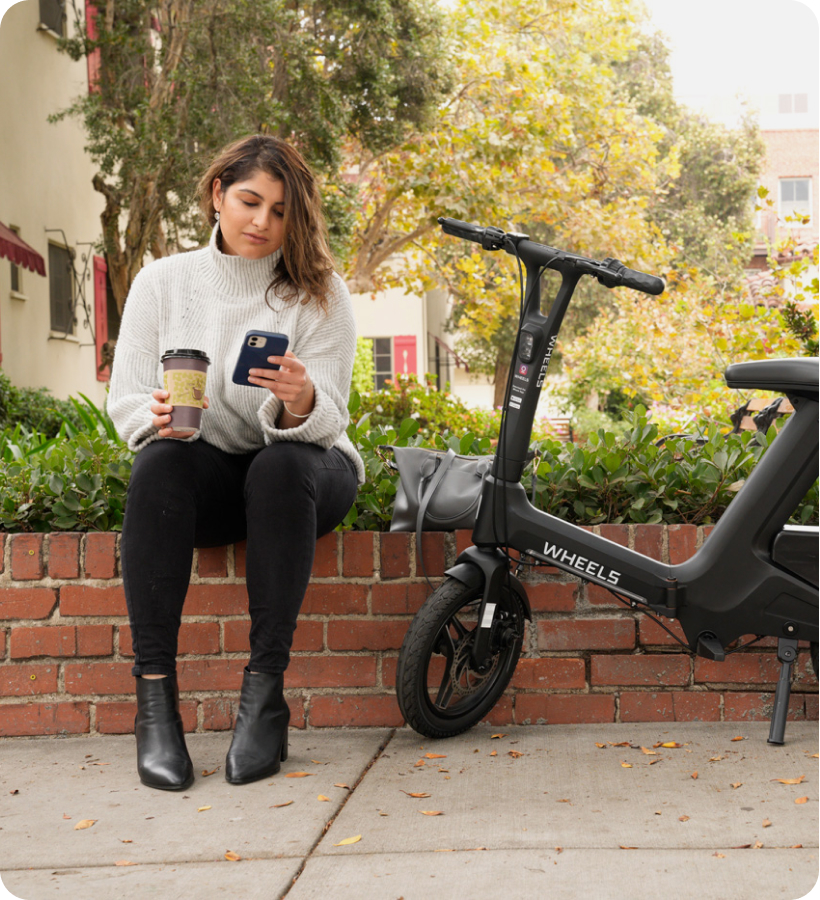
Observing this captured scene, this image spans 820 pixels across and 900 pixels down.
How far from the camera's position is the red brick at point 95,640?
267cm

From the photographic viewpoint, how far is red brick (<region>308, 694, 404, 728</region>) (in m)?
2.65

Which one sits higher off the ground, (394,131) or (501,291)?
(394,131)

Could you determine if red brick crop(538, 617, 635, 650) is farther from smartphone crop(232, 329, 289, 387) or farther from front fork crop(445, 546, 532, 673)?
smartphone crop(232, 329, 289, 387)

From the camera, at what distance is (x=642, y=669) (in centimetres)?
264

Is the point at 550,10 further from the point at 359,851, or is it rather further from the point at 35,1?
the point at 359,851

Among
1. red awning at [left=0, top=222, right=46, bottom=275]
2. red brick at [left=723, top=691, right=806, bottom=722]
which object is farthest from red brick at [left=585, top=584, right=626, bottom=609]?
red awning at [left=0, top=222, right=46, bottom=275]

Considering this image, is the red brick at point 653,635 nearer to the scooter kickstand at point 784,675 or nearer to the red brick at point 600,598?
the red brick at point 600,598

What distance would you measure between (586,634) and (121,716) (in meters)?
1.32

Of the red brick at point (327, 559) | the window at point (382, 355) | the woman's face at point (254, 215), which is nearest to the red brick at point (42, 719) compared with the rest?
the red brick at point (327, 559)

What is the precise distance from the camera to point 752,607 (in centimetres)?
229

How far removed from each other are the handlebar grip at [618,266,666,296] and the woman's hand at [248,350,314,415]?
0.78 m

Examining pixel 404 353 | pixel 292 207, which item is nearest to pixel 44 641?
pixel 292 207

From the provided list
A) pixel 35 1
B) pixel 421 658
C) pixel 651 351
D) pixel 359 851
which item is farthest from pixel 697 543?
pixel 651 351

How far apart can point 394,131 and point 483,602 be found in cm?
1015
